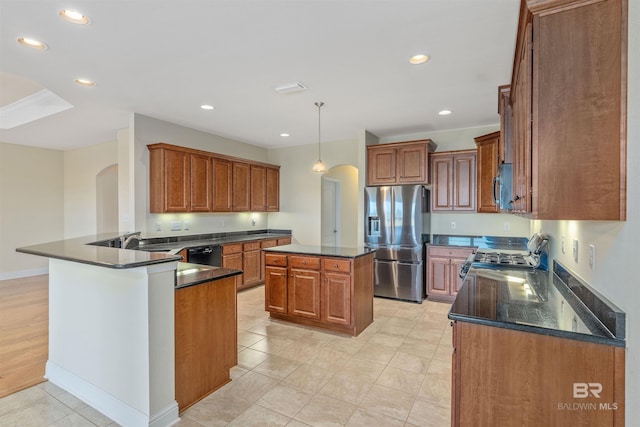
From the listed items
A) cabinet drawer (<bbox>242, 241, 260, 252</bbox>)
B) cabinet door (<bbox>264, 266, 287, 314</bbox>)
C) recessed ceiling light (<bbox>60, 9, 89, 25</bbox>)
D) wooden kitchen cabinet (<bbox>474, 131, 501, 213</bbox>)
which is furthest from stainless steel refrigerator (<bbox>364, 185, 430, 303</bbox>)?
recessed ceiling light (<bbox>60, 9, 89, 25</bbox>)

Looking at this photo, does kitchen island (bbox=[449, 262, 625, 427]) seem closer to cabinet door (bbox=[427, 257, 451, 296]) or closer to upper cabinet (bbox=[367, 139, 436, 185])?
cabinet door (bbox=[427, 257, 451, 296])

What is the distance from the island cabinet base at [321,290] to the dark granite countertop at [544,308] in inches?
54.6

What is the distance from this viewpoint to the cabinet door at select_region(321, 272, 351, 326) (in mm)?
3391

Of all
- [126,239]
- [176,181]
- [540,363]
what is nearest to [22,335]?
[126,239]

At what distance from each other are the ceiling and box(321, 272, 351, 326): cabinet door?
6.76 ft

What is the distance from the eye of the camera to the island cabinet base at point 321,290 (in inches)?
134

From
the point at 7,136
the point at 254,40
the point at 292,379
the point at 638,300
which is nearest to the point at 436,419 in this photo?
the point at 292,379

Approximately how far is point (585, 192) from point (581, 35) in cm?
63

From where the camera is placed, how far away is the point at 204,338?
228cm

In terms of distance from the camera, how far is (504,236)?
4.84 m

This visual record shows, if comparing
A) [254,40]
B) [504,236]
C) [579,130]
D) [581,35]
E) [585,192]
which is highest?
[254,40]

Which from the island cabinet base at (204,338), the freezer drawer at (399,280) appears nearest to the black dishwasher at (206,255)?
the island cabinet base at (204,338)

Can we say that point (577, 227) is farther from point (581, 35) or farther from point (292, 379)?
point (292, 379)

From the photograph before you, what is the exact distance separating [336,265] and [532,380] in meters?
2.19
